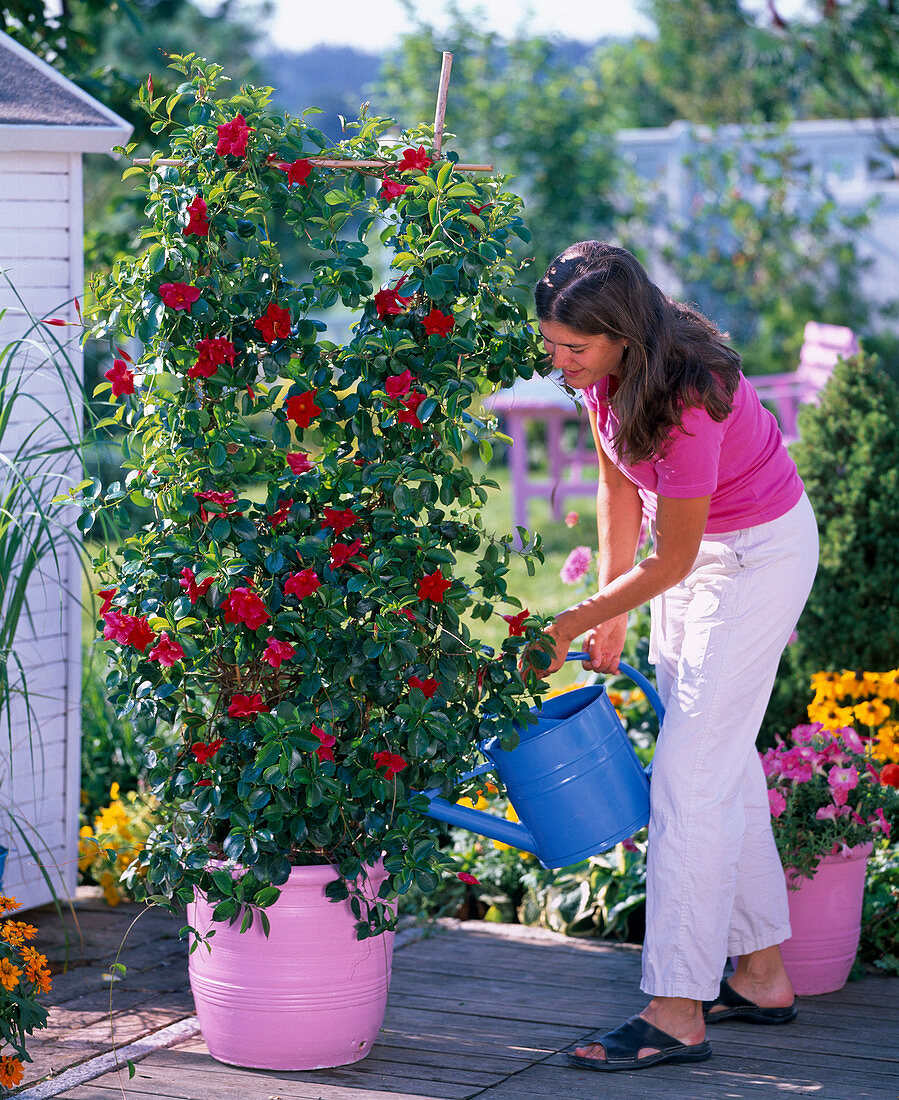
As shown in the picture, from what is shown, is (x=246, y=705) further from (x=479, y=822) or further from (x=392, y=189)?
(x=392, y=189)

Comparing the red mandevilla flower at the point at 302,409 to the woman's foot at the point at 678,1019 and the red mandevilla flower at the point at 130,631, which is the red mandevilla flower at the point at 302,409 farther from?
the woman's foot at the point at 678,1019

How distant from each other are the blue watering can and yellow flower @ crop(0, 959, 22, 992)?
28.9 inches

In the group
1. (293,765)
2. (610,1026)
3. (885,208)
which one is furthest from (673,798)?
(885,208)

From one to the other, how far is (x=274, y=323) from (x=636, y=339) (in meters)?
0.61

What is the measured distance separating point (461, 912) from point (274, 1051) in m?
0.97

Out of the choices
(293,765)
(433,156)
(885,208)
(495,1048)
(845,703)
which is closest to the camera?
(293,765)

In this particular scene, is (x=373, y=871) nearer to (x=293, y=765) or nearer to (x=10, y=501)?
(x=293, y=765)

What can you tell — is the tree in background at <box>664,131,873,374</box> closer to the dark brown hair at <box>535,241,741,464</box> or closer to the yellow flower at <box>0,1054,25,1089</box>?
the dark brown hair at <box>535,241,741,464</box>

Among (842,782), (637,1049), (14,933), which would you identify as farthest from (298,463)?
(842,782)

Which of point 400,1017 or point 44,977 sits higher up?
point 44,977

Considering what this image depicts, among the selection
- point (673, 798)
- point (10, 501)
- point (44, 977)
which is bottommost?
point (44, 977)

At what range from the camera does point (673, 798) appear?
7.84ft

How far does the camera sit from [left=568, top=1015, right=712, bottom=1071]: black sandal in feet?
7.80

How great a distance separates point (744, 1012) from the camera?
2570 millimetres
